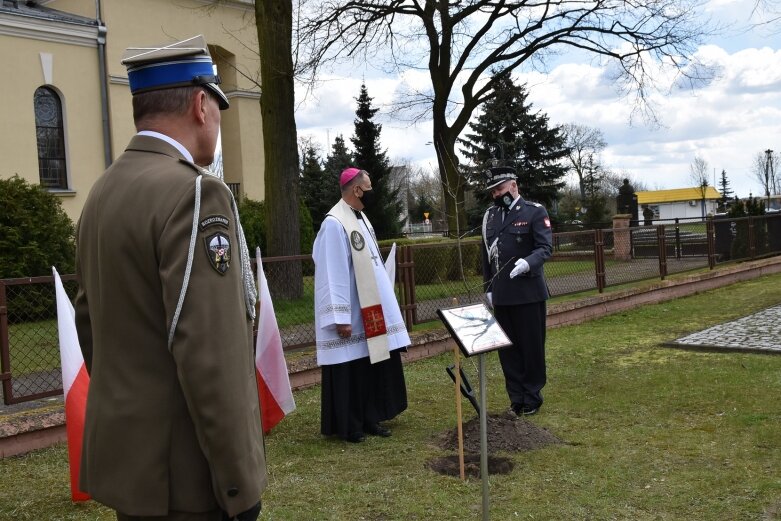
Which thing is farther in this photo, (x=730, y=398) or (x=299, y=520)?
(x=730, y=398)

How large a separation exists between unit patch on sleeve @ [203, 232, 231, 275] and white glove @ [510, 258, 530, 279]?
4.27m

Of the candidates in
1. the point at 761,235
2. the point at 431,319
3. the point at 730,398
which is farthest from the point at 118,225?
the point at 761,235

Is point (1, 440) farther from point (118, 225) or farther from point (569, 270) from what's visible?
point (569, 270)

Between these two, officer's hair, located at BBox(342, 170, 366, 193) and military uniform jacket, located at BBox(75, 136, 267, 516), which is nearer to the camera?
military uniform jacket, located at BBox(75, 136, 267, 516)

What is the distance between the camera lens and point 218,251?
1.99m

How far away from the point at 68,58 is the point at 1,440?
15252mm

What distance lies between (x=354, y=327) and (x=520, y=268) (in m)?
1.42

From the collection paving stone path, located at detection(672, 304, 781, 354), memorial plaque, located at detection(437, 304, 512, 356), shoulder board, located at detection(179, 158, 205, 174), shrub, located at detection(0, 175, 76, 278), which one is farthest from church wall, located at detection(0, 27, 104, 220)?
shoulder board, located at detection(179, 158, 205, 174)

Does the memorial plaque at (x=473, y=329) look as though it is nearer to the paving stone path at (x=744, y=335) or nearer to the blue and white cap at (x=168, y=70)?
the blue and white cap at (x=168, y=70)

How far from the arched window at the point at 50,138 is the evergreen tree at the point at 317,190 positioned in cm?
1994

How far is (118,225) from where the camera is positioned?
6.64ft

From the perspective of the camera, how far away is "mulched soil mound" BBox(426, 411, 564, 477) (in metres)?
5.10

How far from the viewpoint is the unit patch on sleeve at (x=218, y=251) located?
1976 mm

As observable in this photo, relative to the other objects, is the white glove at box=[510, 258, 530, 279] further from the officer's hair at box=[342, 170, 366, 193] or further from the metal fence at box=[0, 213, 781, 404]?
the officer's hair at box=[342, 170, 366, 193]
